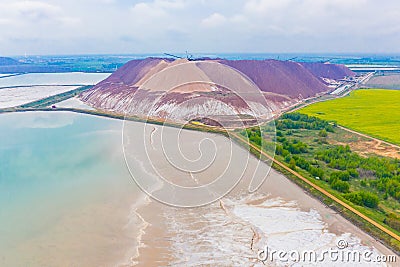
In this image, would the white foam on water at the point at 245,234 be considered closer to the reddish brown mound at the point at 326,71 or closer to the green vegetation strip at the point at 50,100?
the green vegetation strip at the point at 50,100

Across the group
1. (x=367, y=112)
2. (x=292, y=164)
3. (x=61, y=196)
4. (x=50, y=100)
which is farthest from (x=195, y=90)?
(x=61, y=196)

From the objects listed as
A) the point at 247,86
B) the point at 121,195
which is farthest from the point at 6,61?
the point at 121,195

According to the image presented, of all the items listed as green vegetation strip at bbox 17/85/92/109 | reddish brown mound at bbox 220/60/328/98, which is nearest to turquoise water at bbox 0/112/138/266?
green vegetation strip at bbox 17/85/92/109

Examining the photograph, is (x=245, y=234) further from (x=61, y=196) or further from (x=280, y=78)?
(x=280, y=78)

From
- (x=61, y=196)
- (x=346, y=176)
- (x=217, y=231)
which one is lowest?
(x=217, y=231)

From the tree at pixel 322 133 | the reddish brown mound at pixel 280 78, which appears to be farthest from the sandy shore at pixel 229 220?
the reddish brown mound at pixel 280 78

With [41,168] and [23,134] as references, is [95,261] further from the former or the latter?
[23,134]
